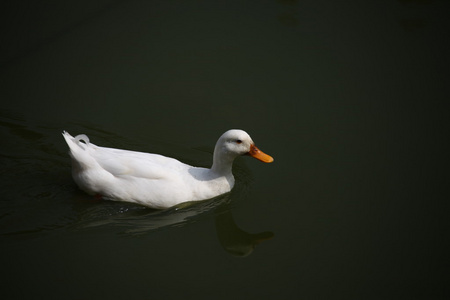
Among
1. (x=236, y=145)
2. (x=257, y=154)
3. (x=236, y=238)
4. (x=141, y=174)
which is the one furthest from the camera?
(x=257, y=154)

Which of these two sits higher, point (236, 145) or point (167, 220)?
point (236, 145)

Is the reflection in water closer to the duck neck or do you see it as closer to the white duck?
the white duck

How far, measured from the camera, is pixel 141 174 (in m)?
5.29

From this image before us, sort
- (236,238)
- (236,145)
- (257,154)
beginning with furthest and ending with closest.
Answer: (257,154), (236,145), (236,238)

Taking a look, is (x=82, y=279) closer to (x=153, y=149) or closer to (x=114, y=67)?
(x=153, y=149)

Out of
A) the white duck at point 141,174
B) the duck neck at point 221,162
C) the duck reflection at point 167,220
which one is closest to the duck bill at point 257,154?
the white duck at point 141,174

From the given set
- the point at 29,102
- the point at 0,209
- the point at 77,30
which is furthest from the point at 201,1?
the point at 0,209

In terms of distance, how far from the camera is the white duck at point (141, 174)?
5.26 meters

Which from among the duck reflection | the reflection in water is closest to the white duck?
the duck reflection

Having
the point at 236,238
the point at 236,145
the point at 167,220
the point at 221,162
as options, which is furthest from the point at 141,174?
A: the point at 236,238

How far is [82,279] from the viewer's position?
4402mm

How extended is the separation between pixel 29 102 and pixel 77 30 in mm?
2134

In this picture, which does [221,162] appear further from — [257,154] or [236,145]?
[257,154]

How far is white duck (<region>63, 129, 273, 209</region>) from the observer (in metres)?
5.26
